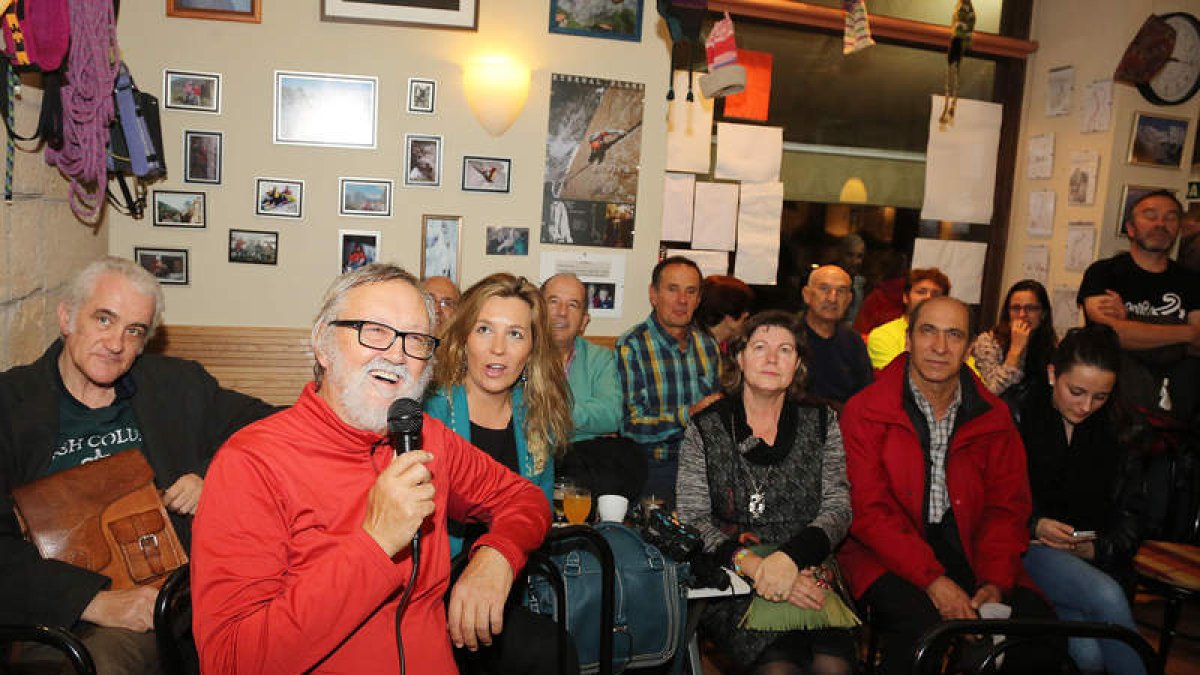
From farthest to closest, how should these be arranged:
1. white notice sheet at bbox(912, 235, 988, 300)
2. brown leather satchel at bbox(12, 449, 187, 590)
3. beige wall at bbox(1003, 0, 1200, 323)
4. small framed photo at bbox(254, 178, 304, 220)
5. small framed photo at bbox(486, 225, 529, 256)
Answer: white notice sheet at bbox(912, 235, 988, 300), beige wall at bbox(1003, 0, 1200, 323), small framed photo at bbox(486, 225, 529, 256), small framed photo at bbox(254, 178, 304, 220), brown leather satchel at bbox(12, 449, 187, 590)

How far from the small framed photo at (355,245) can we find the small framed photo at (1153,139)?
4687 millimetres

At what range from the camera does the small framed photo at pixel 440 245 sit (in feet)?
14.0

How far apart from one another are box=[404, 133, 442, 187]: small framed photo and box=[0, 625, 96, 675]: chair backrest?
302cm

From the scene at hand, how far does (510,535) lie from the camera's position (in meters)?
1.81

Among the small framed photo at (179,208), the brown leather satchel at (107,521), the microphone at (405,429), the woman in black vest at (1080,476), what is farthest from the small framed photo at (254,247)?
the woman in black vest at (1080,476)

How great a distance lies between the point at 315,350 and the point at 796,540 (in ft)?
5.30

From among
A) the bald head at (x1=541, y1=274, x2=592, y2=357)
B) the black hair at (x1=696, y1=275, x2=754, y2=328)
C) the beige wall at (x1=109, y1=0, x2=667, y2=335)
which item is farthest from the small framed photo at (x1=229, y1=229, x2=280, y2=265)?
the black hair at (x1=696, y1=275, x2=754, y2=328)

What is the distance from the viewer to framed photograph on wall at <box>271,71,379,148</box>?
406cm

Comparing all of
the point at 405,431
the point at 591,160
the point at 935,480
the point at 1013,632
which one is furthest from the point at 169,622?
the point at 591,160

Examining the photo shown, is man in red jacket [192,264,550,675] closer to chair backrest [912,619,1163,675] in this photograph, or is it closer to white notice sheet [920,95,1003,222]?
chair backrest [912,619,1163,675]

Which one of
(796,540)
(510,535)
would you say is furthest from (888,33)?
(510,535)

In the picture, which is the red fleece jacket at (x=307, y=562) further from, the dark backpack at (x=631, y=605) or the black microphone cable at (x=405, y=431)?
the dark backpack at (x=631, y=605)

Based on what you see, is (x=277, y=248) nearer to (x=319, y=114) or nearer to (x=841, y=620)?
(x=319, y=114)

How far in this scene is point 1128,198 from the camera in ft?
16.0
